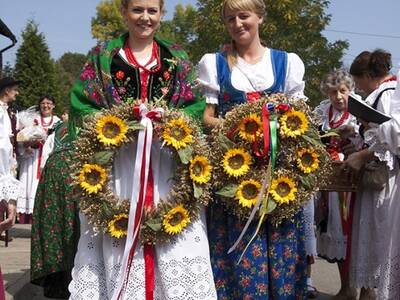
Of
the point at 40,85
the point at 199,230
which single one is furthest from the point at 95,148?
the point at 40,85

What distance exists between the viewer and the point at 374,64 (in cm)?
523

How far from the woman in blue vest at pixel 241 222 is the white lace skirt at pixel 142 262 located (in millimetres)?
247

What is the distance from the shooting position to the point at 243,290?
164 inches

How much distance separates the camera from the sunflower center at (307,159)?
161 inches

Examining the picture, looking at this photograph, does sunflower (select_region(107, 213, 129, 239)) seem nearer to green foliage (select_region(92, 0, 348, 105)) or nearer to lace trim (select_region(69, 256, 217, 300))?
lace trim (select_region(69, 256, 217, 300))

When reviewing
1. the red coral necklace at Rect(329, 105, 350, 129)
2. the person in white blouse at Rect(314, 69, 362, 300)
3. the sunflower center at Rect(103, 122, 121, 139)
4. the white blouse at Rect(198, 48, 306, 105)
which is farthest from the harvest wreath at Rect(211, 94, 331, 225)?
the red coral necklace at Rect(329, 105, 350, 129)

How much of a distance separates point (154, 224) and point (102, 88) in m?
0.87

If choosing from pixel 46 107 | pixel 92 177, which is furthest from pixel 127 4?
pixel 46 107

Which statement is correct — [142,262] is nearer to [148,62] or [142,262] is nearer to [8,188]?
[8,188]

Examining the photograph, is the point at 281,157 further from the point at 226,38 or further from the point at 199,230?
the point at 226,38

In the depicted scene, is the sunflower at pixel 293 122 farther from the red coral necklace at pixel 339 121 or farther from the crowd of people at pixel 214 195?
the red coral necklace at pixel 339 121

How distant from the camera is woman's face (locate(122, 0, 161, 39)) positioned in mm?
4117

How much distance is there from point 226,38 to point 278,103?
15.1 meters

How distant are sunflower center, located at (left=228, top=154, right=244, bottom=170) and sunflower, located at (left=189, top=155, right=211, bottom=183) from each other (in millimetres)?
182
